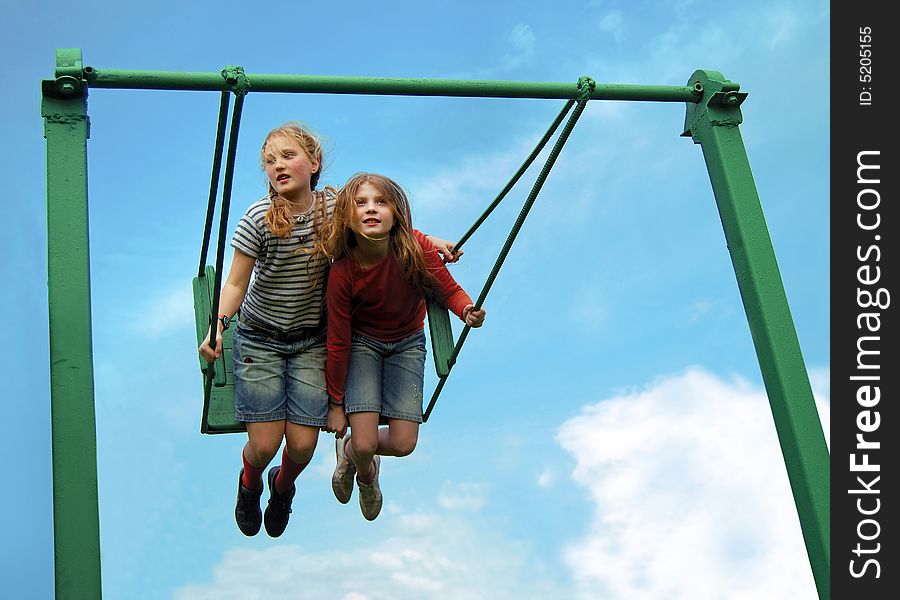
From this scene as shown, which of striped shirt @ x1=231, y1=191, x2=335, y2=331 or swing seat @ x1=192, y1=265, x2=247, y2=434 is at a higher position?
striped shirt @ x1=231, y1=191, x2=335, y2=331

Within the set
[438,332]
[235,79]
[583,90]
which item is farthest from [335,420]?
[583,90]

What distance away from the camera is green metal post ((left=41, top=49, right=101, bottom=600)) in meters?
3.64

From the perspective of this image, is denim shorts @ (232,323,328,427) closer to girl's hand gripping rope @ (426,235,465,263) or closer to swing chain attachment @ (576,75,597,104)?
girl's hand gripping rope @ (426,235,465,263)

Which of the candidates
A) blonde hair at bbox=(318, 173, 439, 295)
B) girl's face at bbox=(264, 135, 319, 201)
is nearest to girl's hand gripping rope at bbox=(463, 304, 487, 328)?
blonde hair at bbox=(318, 173, 439, 295)

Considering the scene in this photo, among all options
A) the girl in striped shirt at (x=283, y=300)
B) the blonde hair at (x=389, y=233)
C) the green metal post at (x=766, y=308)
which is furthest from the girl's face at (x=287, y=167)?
the green metal post at (x=766, y=308)

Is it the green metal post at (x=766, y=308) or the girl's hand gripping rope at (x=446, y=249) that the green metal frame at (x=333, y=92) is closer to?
the green metal post at (x=766, y=308)

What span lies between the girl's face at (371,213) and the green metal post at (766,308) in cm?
118

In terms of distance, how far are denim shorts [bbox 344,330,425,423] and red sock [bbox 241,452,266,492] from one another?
23.7 inches

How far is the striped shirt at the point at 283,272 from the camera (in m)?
4.54

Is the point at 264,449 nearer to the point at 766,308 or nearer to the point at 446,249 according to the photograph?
the point at 446,249

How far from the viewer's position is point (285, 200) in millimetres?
4594
